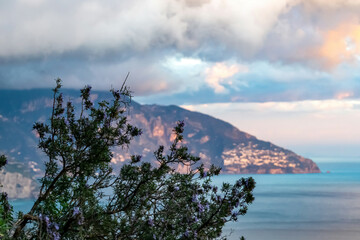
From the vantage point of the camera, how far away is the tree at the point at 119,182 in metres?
9.30

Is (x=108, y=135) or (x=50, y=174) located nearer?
(x=108, y=135)

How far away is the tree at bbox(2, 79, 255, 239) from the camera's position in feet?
30.5

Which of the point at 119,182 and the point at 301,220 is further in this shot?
the point at 301,220

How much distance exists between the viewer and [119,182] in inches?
404

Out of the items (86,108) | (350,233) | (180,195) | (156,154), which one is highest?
(86,108)

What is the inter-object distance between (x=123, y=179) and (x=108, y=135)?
113cm

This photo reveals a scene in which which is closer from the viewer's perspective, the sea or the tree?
the tree

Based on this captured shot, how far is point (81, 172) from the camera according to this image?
386 inches

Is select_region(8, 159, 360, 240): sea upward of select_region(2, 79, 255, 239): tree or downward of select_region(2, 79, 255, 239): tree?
downward

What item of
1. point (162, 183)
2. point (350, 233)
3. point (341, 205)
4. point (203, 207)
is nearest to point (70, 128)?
point (162, 183)

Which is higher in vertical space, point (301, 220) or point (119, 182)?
point (119, 182)

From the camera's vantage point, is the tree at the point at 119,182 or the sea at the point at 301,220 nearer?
the tree at the point at 119,182

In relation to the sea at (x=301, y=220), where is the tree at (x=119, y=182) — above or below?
above

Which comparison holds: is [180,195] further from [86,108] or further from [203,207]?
[86,108]
